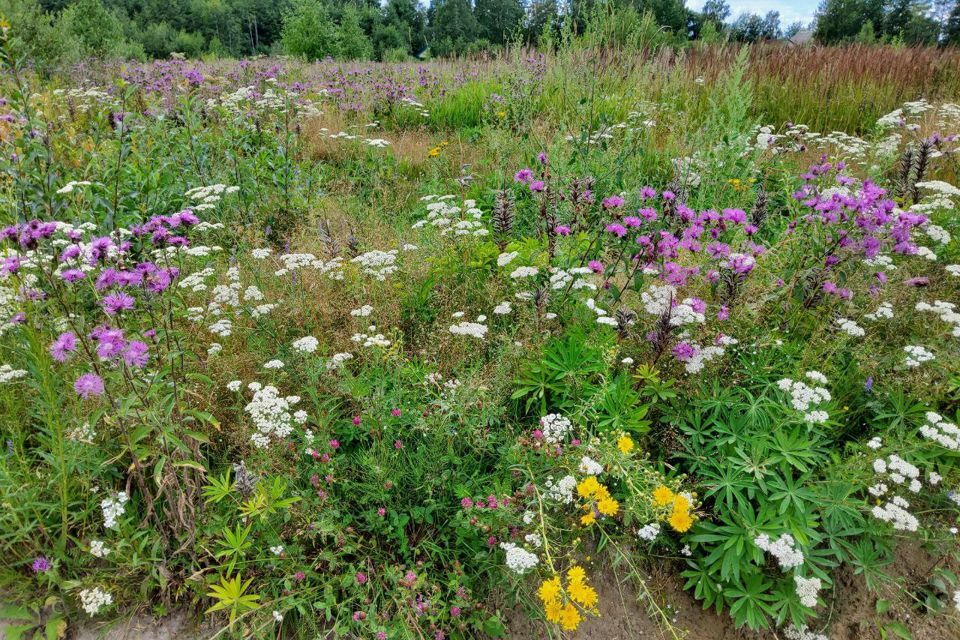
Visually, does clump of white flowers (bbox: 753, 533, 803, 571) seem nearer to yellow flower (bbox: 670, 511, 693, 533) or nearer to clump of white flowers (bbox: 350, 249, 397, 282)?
yellow flower (bbox: 670, 511, 693, 533)

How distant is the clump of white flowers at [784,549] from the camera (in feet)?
5.92

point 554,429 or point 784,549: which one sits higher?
point 554,429

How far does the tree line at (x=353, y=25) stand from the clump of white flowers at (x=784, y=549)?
15.5 feet

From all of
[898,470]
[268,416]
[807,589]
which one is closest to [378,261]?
[268,416]

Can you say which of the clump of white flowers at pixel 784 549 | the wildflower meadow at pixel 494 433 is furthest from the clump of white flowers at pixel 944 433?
the clump of white flowers at pixel 784 549

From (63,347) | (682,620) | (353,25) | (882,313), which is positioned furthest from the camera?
(353,25)

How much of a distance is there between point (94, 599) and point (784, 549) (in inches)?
101

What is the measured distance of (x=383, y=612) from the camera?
1.92m

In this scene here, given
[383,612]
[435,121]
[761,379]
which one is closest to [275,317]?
[383,612]

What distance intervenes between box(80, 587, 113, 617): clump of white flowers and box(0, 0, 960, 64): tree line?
5.36 metres

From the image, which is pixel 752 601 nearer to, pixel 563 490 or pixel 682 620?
pixel 682 620

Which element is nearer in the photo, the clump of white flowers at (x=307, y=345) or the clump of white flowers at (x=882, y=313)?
the clump of white flowers at (x=307, y=345)

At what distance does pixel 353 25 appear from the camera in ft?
85.5

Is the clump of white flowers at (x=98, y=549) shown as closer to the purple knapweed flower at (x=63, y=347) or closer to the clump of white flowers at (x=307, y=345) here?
the purple knapweed flower at (x=63, y=347)
